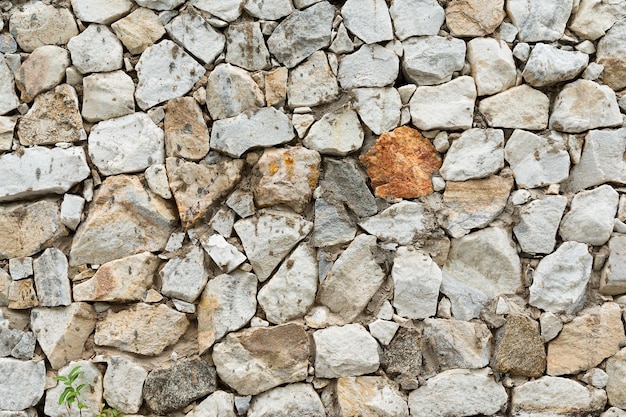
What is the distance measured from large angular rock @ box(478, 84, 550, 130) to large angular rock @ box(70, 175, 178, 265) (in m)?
1.30

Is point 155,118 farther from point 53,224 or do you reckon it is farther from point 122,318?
point 122,318

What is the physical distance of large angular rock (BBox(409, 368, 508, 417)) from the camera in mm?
2422

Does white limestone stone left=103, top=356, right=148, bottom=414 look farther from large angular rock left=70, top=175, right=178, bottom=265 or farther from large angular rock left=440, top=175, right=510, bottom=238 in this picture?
large angular rock left=440, top=175, right=510, bottom=238

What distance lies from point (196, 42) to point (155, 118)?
13.3 inches

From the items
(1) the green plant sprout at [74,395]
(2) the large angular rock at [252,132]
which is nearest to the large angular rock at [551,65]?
(2) the large angular rock at [252,132]

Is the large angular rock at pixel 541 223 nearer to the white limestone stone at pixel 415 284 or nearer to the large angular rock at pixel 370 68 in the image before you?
the white limestone stone at pixel 415 284

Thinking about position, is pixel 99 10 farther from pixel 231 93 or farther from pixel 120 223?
pixel 120 223

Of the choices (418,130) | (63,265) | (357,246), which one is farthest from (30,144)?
(418,130)

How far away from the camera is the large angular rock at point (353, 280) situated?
245cm

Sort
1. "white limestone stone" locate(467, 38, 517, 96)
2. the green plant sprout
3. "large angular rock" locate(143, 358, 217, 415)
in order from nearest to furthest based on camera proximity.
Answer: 1. the green plant sprout
2. "large angular rock" locate(143, 358, 217, 415)
3. "white limestone stone" locate(467, 38, 517, 96)

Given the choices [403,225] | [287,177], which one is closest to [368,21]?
[287,177]

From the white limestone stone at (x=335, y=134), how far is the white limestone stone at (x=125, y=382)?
1.06 meters

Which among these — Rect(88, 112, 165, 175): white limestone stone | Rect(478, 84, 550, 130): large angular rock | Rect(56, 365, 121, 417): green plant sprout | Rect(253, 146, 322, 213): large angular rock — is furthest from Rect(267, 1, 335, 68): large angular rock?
Rect(56, 365, 121, 417): green plant sprout

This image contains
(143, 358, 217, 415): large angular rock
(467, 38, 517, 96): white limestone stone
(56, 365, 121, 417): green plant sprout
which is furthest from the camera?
(467, 38, 517, 96): white limestone stone
